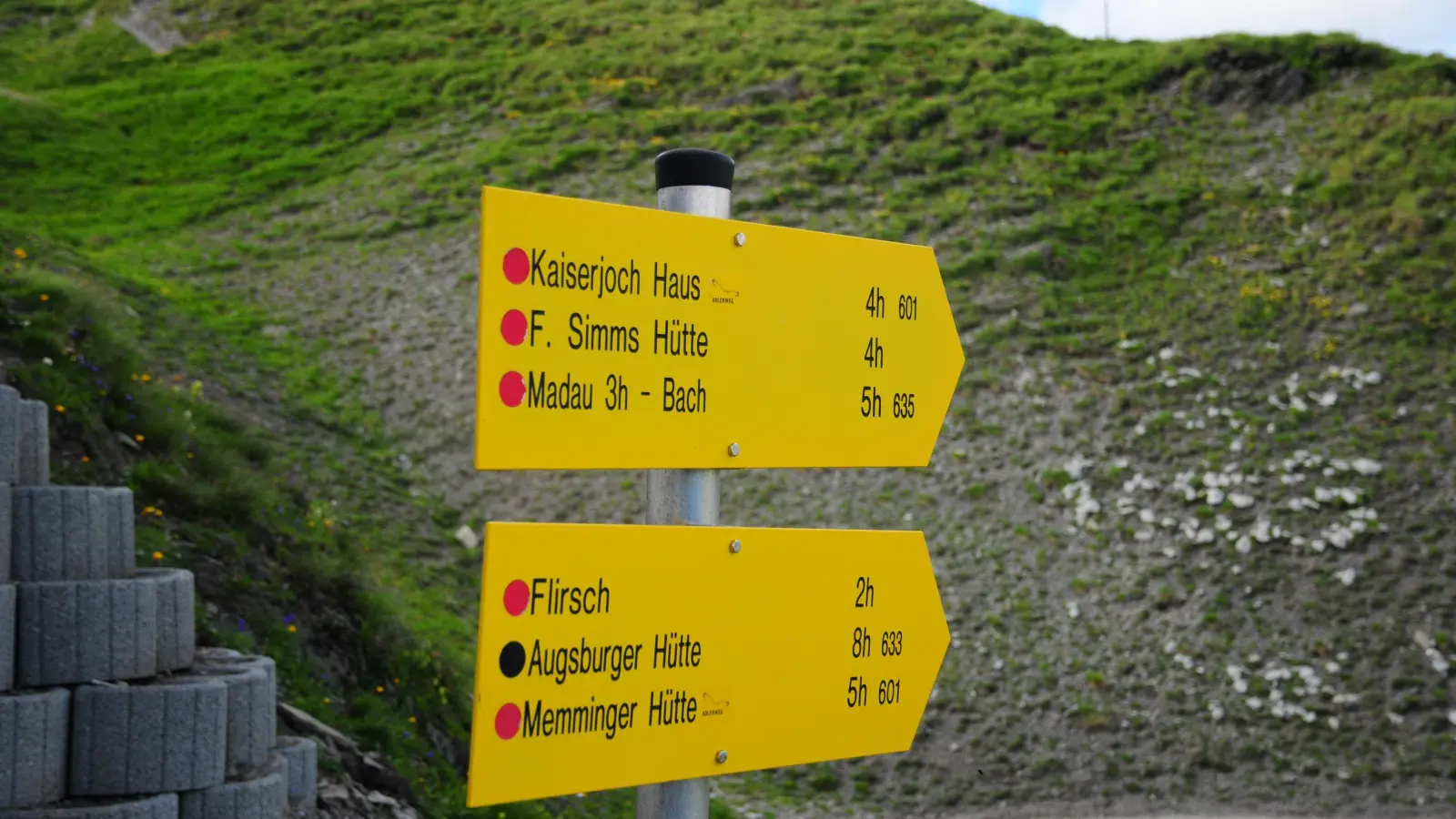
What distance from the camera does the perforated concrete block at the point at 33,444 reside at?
455 cm

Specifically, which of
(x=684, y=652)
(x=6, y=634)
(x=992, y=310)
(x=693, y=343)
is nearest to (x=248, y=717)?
(x=6, y=634)

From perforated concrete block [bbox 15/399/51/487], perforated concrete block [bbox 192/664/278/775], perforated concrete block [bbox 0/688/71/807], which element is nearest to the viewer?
perforated concrete block [bbox 0/688/71/807]

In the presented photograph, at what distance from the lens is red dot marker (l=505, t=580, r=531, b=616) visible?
5.71 ft

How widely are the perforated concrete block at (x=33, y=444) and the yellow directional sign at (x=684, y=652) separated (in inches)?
140

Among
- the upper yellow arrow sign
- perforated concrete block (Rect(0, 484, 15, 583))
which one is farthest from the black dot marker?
perforated concrete block (Rect(0, 484, 15, 583))

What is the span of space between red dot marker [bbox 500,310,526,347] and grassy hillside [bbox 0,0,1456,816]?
15.5ft

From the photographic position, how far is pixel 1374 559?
11.0 metres

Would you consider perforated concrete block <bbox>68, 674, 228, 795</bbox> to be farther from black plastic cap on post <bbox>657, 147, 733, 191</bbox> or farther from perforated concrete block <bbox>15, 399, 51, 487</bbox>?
black plastic cap on post <bbox>657, 147, 733, 191</bbox>

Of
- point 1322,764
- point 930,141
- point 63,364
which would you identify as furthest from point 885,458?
point 930,141

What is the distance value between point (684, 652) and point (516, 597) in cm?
32

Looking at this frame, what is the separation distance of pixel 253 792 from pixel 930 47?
67.0 ft

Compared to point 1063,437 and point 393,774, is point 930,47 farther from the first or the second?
point 393,774

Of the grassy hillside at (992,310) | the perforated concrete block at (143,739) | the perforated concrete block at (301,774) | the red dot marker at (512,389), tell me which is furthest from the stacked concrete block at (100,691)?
the red dot marker at (512,389)

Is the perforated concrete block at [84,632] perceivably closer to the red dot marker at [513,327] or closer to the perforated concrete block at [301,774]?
the perforated concrete block at [301,774]
